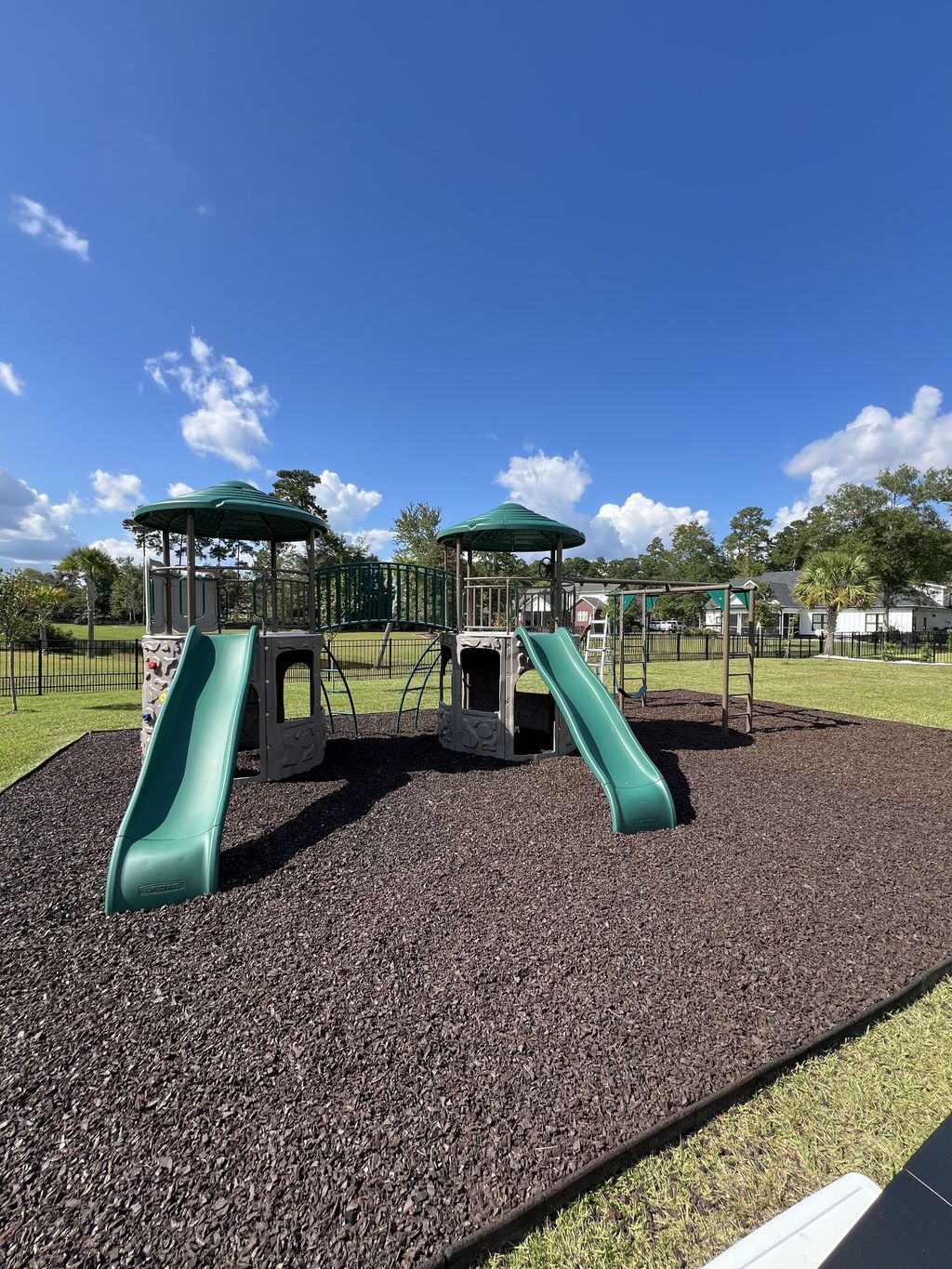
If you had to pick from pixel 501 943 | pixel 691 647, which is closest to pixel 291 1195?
pixel 501 943

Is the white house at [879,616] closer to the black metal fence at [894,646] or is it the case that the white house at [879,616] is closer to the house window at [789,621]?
the house window at [789,621]

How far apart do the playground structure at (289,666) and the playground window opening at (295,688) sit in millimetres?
102

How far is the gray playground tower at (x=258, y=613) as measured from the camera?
7.47m

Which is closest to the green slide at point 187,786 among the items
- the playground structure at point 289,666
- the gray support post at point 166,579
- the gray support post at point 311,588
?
the playground structure at point 289,666

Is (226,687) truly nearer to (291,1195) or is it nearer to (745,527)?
(291,1195)

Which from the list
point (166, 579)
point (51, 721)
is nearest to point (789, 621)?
point (166, 579)

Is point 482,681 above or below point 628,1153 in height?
above

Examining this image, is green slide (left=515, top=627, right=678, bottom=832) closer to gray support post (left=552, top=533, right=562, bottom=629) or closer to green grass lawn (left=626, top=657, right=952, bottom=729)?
gray support post (left=552, top=533, right=562, bottom=629)

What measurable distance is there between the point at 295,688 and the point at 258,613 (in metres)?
9.81

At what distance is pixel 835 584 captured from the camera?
3025 centimetres

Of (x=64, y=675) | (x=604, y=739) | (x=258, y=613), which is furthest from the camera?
(x=64, y=675)

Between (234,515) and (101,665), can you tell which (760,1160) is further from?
(101,665)

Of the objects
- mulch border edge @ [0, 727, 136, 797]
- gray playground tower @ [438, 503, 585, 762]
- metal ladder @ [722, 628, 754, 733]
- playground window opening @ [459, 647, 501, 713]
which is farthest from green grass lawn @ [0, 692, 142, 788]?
metal ladder @ [722, 628, 754, 733]

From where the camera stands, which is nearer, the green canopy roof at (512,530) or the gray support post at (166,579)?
the gray support post at (166,579)
